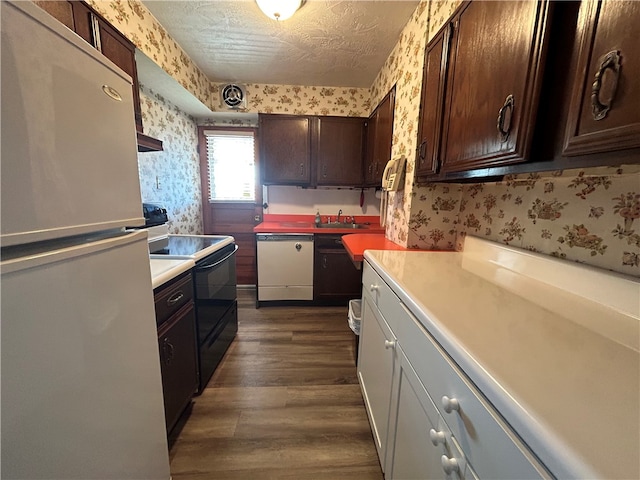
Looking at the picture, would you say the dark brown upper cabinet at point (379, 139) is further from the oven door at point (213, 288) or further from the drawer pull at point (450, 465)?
the drawer pull at point (450, 465)

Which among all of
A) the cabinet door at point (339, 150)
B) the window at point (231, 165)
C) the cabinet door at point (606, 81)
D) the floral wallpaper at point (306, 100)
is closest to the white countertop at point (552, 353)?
the cabinet door at point (606, 81)

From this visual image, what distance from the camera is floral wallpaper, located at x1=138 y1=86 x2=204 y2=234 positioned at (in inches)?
81.4

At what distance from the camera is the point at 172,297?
1.20m

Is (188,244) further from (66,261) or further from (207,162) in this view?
(207,162)

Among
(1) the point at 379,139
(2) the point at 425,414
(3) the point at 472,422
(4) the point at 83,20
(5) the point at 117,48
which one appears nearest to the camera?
(3) the point at 472,422

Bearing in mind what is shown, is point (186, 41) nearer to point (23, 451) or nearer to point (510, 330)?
point (23, 451)

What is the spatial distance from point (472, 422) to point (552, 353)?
0.23 m

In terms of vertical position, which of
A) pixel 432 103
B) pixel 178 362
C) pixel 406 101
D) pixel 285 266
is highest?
pixel 406 101

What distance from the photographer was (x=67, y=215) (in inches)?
21.5

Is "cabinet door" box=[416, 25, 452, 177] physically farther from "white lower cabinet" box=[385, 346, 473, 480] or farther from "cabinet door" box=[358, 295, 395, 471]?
"white lower cabinet" box=[385, 346, 473, 480]

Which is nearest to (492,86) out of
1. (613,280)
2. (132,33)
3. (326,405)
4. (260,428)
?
(613,280)

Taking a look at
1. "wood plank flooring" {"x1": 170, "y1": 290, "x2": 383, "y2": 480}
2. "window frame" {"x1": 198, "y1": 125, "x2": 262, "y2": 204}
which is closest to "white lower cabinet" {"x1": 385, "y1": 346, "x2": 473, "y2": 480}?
"wood plank flooring" {"x1": 170, "y1": 290, "x2": 383, "y2": 480}

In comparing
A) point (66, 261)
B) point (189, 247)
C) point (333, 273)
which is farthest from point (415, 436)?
point (333, 273)

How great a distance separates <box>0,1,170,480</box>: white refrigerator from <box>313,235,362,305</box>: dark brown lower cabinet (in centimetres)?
203
